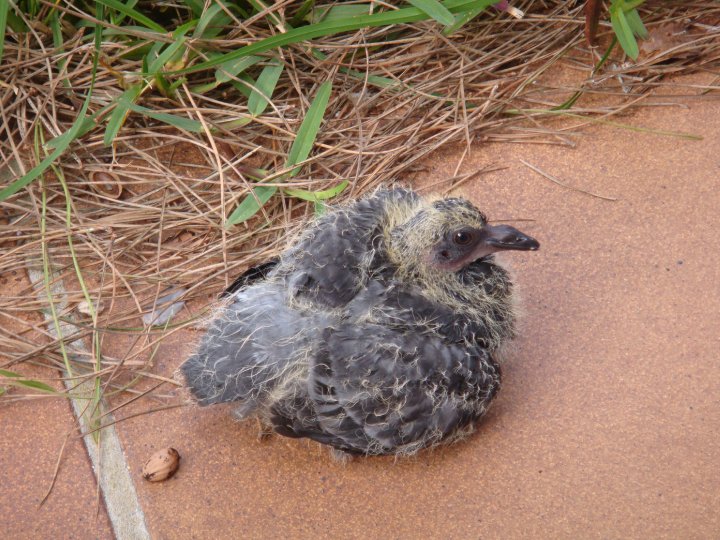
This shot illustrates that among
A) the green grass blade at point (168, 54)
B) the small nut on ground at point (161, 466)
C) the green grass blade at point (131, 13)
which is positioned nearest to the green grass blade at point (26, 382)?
the small nut on ground at point (161, 466)

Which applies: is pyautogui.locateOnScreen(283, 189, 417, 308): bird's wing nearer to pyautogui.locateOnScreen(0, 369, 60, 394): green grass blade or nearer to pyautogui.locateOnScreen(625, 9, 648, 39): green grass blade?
pyautogui.locateOnScreen(0, 369, 60, 394): green grass blade

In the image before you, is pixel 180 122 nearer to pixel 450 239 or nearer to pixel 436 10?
pixel 436 10

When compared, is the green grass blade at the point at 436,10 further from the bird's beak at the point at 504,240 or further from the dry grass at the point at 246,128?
the bird's beak at the point at 504,240

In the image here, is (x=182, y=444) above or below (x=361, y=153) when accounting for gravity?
below

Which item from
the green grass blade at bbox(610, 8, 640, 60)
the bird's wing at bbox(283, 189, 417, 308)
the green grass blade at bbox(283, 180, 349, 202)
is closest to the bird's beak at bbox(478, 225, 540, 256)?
the bird's wing at bbox(283, 189, 417, 308)

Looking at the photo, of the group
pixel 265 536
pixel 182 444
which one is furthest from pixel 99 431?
pixel 265 536

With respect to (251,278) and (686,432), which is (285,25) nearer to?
(251,278)
